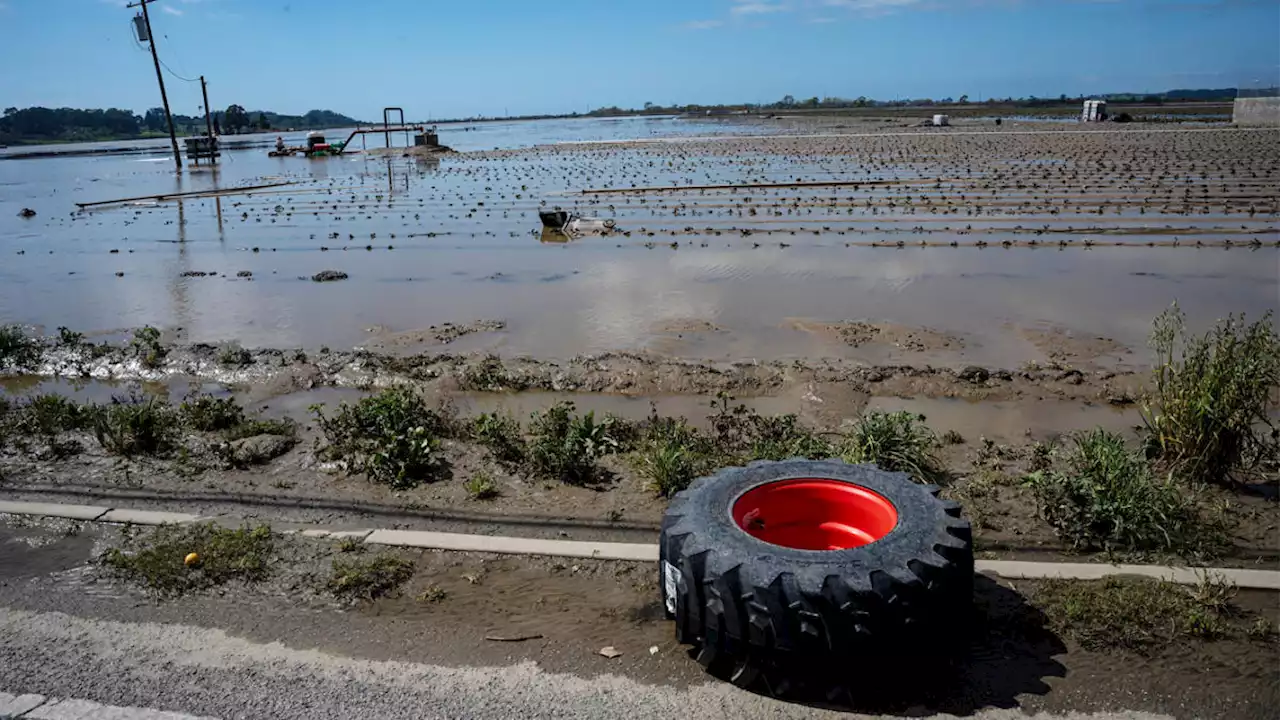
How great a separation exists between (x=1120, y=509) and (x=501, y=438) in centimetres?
434

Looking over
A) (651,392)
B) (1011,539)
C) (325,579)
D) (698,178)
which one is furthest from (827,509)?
(698,178)

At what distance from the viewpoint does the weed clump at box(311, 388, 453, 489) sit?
20.9 ft

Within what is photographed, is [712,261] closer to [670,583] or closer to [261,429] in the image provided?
[261,429]

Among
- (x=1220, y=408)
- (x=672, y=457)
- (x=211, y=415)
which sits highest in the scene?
(x=1220, y=408)

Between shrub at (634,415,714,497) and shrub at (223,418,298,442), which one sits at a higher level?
shrub at (634,415,714,497)

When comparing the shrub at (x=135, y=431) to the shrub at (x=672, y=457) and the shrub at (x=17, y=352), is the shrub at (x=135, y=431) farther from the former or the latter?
the shrub at (x=672, y=457)

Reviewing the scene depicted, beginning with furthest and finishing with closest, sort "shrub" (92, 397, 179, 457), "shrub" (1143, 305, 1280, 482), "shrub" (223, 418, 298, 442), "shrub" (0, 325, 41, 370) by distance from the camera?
"shrub" (0, 325, 41, 370) → "shrub" (223, 418, 298, 442) → "shrub" (92, 397, 179, 457) → "shrub" (1143, 305, 1280, 482)

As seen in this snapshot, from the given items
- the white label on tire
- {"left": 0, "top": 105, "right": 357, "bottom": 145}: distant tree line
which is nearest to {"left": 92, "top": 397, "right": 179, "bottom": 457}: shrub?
the white label on tire

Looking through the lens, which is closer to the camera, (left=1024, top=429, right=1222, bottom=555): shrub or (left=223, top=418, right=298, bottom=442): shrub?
(left=1024, top=429, right=1222, bottom=555): shrub

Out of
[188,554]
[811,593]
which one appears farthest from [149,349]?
[811,593]

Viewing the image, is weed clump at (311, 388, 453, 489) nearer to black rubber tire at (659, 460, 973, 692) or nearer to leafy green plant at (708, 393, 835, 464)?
leafy green plant at (708, 393, 835, 464)

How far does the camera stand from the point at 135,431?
280 inches

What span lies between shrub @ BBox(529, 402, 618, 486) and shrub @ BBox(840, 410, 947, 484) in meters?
1.86

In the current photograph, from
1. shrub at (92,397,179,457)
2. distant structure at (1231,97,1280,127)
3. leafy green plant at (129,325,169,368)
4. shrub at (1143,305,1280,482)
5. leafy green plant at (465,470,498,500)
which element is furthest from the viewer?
distant structure at (1231,97,1280,127)
